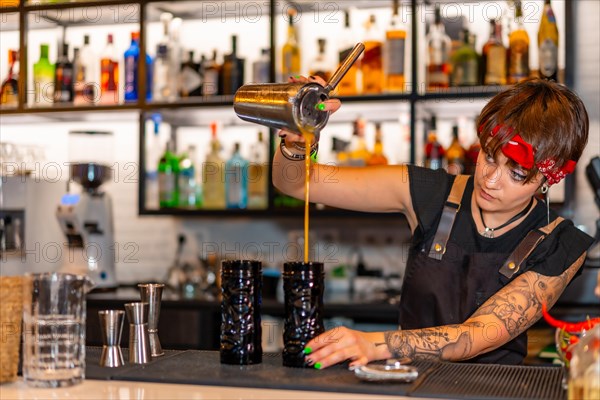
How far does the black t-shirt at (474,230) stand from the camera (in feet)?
6.28

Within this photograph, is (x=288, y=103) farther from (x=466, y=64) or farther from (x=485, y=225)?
(x=466, y=64)

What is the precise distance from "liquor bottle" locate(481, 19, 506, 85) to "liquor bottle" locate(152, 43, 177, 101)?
1334 mm

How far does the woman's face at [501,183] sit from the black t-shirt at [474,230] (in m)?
0.12

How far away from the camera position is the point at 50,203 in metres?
3.82

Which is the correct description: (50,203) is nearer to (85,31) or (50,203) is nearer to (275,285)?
(85,31)

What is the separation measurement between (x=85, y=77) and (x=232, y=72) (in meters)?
0.73

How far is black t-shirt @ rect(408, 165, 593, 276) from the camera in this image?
1.91m

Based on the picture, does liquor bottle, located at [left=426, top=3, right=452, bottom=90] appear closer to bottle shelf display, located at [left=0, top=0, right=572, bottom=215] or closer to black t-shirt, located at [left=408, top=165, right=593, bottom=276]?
bottle shelf display, located at [left=0, top=0, right=572, bottom=215]

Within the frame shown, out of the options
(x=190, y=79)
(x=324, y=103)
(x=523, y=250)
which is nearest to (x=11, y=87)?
(x=190, y=79)

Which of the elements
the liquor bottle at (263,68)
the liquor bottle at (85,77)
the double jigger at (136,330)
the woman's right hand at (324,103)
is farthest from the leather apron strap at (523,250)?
the liquor bottle at (85,77)

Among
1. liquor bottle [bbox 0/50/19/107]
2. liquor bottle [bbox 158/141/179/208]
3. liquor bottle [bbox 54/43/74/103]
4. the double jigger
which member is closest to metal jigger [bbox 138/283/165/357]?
the double jigger

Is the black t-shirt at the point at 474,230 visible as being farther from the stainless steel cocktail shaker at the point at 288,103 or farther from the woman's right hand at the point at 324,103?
the stainless steel cocktail shaker at the point at 288,103

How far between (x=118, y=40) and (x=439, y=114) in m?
1.61

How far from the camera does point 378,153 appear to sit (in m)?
3.49
